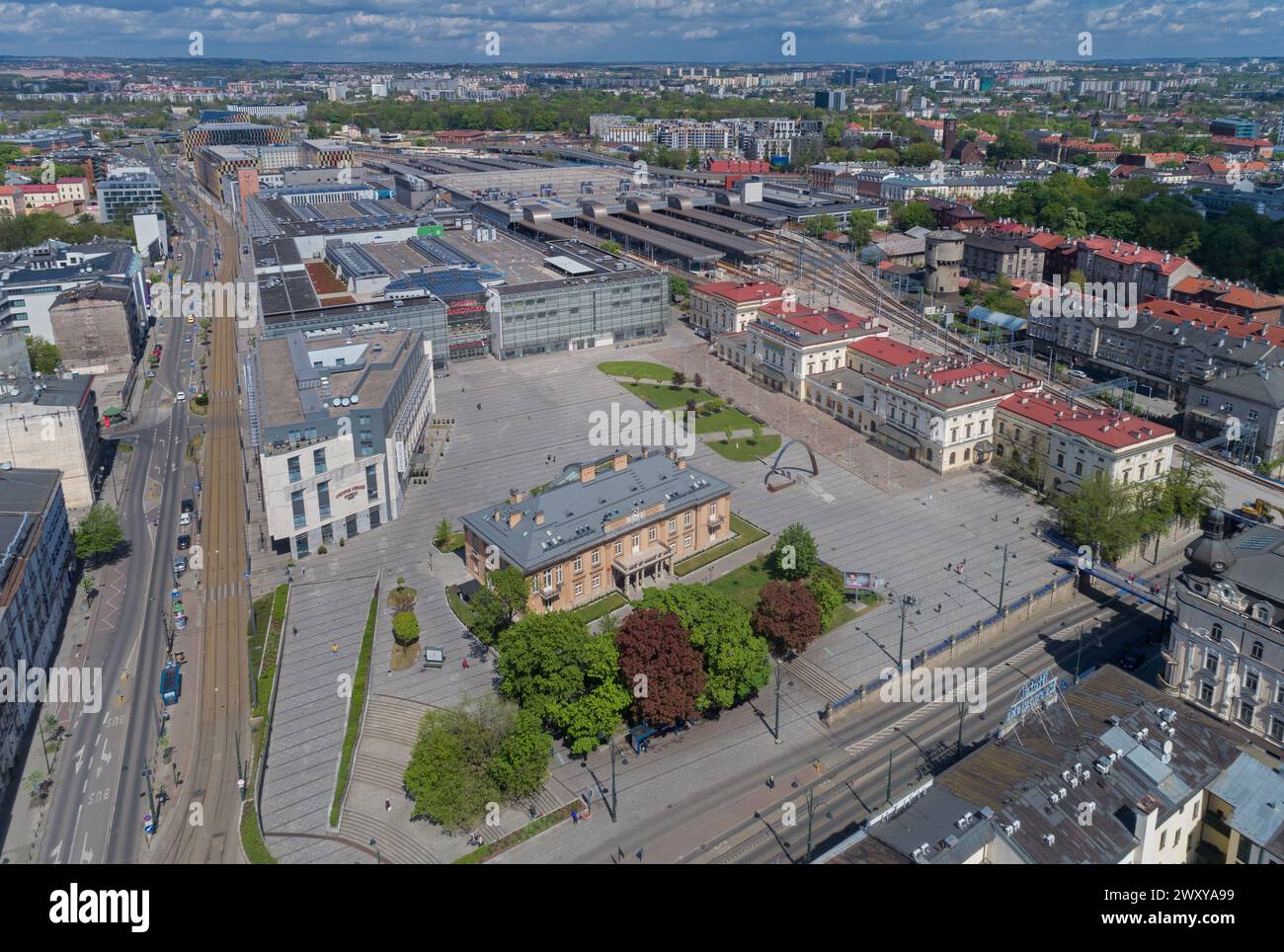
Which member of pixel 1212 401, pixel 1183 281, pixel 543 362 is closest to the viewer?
pixel 1212 401

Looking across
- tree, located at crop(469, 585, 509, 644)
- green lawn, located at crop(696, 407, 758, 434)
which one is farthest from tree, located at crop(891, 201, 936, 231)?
tree, located at crop(469, 585, 509, 644)

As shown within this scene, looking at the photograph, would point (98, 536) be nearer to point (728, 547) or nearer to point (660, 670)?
point (660, 670)

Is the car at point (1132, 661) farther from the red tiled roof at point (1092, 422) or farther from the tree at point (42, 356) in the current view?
the tree at point (42, 356)

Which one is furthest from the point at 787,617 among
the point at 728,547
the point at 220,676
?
the point at 220,676

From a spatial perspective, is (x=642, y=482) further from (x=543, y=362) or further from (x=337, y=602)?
(x=543, y=362)

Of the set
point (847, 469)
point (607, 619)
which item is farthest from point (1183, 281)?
point (607, 619)

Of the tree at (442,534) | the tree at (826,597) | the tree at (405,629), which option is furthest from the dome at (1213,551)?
the tree at (442,534)
